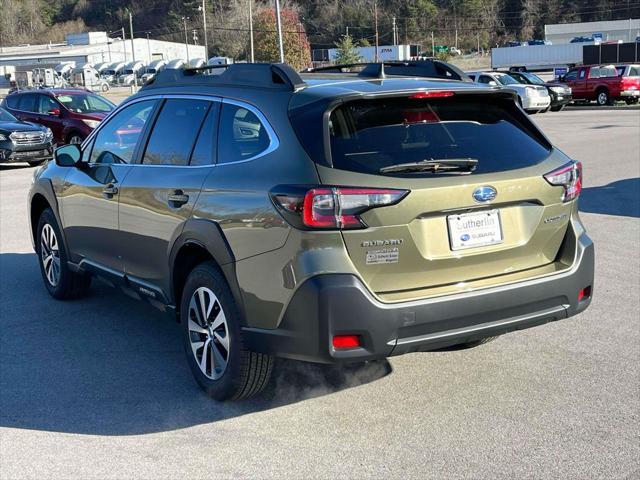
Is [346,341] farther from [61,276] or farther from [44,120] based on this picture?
[44,120]

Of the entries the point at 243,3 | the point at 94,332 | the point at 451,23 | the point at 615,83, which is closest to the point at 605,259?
the point at 94,332

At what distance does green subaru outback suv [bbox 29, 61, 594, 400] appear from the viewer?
3.96 metres

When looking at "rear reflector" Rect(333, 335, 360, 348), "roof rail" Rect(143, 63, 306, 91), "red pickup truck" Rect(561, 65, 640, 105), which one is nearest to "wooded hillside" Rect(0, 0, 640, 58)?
"red pickup truck" Rect(561, 65, 640, 105)

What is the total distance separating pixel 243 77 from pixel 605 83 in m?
33.3

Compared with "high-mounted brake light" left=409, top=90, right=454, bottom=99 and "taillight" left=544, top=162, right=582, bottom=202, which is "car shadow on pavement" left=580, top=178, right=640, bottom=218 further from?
"high-mounted brake light" left=409, top=90, right=454, bottom=99

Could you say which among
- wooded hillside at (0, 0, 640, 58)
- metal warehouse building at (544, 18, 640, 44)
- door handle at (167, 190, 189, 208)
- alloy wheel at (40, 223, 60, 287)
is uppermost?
wooded hillside at (0, 0, 640, 58)

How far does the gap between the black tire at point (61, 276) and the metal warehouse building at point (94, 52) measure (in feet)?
370

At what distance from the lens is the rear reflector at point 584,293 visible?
15.1 ft

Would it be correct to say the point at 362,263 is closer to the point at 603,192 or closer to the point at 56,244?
the point at 56,244

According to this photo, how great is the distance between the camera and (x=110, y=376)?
17.1 feet

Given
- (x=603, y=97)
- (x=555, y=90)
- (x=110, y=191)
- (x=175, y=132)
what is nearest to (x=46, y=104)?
(x=110, y=191)

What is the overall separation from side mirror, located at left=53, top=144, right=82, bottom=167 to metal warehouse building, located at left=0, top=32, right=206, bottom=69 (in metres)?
114

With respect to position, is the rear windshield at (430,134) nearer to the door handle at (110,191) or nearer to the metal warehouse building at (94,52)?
the door handle at (110,191)

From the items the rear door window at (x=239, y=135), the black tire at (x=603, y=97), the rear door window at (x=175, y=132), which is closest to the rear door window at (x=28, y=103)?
the rear door window at (x=175, y=132)
